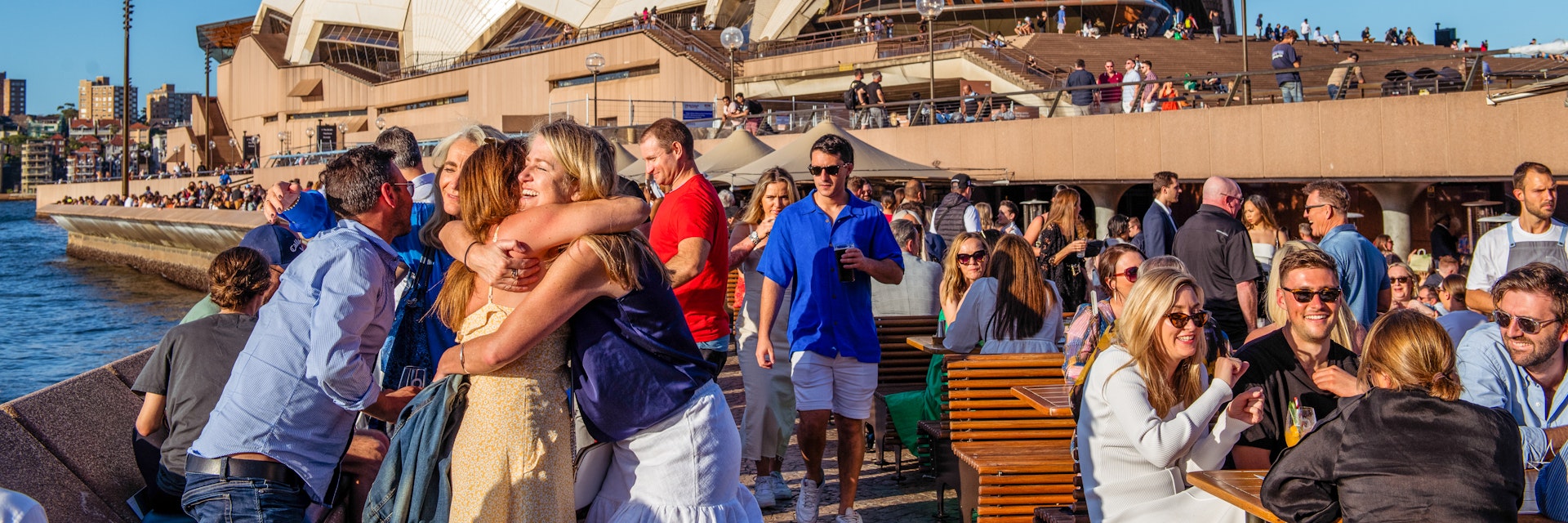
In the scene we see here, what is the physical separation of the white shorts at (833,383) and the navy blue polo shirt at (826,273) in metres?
0.05

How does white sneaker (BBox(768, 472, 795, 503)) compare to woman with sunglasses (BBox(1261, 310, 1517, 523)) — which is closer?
woman with sunglasses (BBox(1261, 310, 1517, 523))

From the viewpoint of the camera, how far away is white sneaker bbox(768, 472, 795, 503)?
6.09 m

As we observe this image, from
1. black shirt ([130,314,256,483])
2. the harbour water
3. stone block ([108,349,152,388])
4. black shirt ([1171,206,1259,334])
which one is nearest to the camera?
black shirt ([130,314,256,483])

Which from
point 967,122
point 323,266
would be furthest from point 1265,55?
point 323,266

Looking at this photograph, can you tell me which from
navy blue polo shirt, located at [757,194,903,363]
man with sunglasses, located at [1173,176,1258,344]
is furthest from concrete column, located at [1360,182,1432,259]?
navy blue polo shirt, located at [757,194,903,363]

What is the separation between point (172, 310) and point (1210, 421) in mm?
28662

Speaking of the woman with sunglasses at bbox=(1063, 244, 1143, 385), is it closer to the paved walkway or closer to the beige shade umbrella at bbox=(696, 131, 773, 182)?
the paved walkway

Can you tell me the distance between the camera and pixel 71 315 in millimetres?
28172

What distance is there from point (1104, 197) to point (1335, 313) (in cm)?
1808

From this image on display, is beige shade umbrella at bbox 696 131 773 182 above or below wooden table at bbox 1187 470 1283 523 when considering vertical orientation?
above

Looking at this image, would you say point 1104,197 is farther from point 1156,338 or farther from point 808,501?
point 1156,338

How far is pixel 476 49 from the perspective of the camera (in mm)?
62594

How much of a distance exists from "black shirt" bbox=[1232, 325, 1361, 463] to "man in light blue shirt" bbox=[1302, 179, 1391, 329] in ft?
7.48

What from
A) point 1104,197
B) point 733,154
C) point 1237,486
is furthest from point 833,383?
point 1104,197
